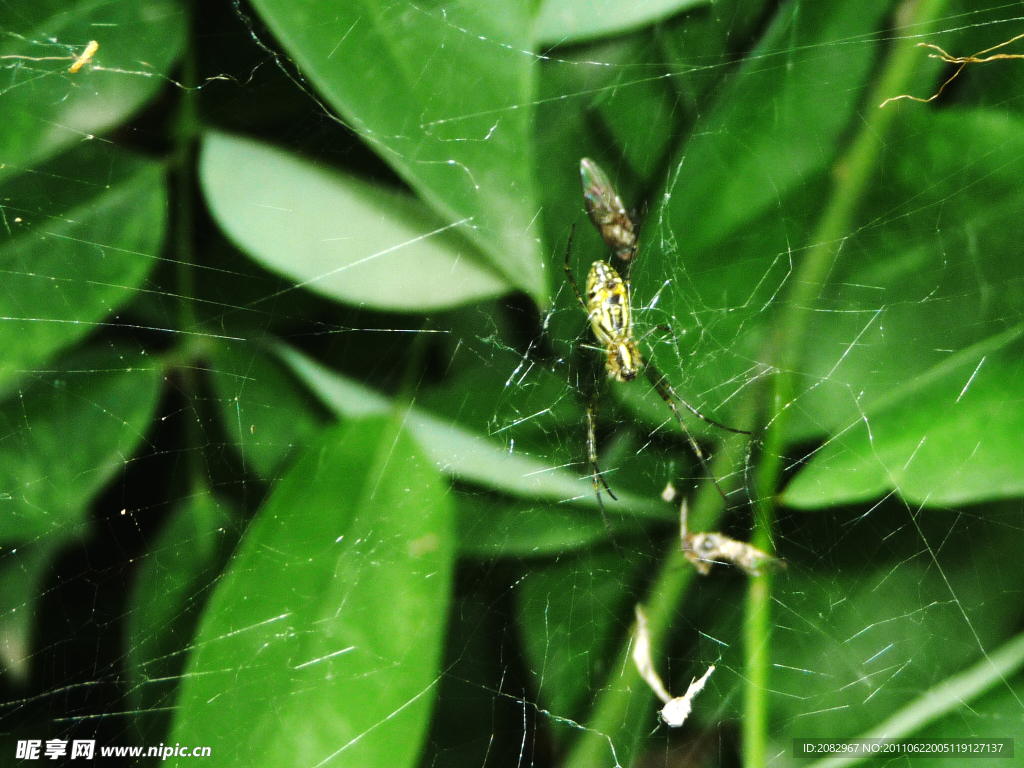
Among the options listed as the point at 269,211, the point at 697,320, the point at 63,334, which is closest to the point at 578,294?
the point at 697,320

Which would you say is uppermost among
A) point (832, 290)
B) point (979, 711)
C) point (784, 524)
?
point (832, 290)

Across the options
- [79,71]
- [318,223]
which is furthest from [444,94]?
[79,71]

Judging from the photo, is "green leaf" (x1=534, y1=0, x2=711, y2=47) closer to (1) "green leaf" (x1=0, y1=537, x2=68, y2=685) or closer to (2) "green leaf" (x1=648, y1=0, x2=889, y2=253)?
(2) "green leaf" (x1=648, y1=0, x2=889, y2=253)

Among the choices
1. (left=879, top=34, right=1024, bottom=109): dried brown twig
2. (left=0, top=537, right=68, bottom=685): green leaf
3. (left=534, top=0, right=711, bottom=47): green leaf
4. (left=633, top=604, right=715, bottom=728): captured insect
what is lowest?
(left=633, top=604, right=715, bottom=728): captured insect

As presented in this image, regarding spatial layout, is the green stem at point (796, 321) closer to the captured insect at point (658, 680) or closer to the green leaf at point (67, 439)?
the captured insect at point (658, 680)

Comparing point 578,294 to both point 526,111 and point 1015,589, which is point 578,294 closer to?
point 526,111

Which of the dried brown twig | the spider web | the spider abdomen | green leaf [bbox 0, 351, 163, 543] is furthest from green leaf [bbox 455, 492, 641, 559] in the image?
the dried brown twig
